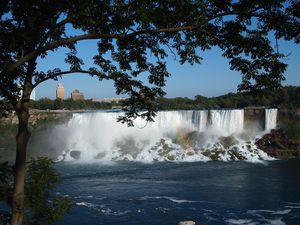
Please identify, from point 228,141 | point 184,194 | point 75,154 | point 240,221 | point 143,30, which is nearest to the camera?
point 143,30

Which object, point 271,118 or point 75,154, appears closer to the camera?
point 75,154

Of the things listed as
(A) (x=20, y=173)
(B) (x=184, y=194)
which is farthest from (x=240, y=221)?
(A) (x=20, y=173)

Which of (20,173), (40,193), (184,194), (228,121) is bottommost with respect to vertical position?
(184,194)

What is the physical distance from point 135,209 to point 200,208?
7.51 ft

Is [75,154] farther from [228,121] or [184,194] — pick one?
[184,194]

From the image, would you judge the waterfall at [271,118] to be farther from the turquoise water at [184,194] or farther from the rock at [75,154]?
the rock at [75,154]

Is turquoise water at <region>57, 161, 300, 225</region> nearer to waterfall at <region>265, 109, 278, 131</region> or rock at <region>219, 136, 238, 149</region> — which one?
rock at <region>219, 136, 238, 149</region>

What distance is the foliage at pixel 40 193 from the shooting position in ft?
15.1

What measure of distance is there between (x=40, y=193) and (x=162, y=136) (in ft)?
109

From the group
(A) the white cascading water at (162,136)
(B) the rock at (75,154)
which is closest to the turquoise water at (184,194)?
(A) the white cascading water at (162,136)

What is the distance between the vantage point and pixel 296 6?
3.62 m

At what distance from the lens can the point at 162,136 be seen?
38.0 metres

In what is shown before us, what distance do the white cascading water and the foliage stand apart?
2817 centimetres

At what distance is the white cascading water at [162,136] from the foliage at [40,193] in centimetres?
2817
